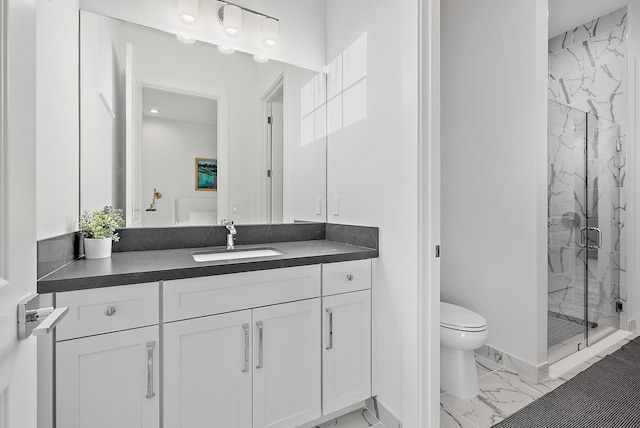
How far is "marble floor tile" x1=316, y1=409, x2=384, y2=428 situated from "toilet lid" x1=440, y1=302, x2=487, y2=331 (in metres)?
0.64

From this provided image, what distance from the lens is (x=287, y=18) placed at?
2041 mm

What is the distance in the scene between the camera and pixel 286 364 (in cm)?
141

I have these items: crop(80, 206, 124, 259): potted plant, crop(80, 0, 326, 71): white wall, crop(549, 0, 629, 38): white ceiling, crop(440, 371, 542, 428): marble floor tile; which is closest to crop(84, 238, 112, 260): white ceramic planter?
crop(80, 206, 124, 259): potted plant

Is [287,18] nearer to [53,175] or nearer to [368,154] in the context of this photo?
[368,154]

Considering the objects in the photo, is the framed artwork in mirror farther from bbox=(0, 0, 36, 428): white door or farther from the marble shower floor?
the marble shower floor

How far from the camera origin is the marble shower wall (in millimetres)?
2195

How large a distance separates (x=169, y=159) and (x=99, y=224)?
0.54 m

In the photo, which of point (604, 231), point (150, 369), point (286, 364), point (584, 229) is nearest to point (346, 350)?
point (286, 364)

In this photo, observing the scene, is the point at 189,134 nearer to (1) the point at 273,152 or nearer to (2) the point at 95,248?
(1) the point at 273,152

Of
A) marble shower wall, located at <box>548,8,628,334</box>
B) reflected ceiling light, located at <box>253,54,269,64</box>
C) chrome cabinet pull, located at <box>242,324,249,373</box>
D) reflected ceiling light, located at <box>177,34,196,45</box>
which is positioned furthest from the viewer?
marble shower wall, located at <box>548,8,628,334</box>

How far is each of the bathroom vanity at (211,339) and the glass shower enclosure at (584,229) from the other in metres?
1.54

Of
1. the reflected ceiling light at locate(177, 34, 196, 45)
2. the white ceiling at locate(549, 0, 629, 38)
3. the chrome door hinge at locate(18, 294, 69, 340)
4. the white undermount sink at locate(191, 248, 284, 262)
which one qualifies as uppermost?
the white ceiling at locate(549, 0, 629, 38)

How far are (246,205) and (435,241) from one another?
3.87 feet

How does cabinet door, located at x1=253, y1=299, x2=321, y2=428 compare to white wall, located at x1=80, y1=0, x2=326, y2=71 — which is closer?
cabinet door, located at x1=253, y1=299, x2=321, y2=428
